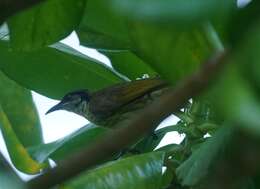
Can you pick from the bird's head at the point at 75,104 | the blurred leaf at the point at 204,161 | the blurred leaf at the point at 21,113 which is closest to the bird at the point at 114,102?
the bird's head at the point at 75,104

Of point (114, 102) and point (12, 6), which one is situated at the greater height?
point (12, 6)

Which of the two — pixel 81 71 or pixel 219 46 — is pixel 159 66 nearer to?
pixel 219 46

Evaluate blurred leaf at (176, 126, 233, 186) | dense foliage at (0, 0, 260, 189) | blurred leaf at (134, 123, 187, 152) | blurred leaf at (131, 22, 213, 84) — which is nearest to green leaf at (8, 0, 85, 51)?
dense foliage at (0, 0, 260, 189)

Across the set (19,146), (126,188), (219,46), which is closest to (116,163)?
(126,188)

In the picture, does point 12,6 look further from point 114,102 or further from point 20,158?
point 114,102

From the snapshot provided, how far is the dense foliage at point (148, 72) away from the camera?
0.36m

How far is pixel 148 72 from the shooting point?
6.39 feet

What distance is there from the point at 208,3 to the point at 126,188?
0.79 m

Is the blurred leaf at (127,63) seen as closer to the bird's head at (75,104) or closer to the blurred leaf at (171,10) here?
the blurred leaf at (171,10)

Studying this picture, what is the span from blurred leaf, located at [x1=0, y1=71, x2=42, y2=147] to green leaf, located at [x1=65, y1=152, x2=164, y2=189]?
0.26 metres

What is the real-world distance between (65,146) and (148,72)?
40cm

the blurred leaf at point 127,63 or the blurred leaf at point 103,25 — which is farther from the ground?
the blurred leaf at point 103,25

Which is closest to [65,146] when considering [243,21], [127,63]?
[127,63]

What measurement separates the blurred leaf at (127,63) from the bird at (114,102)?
0.92 m
